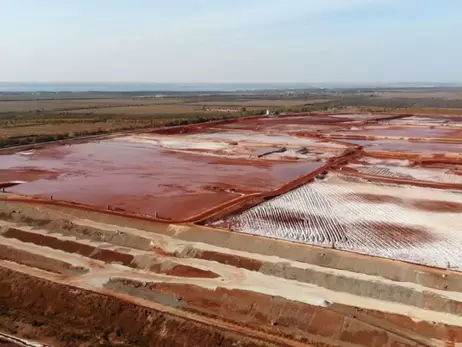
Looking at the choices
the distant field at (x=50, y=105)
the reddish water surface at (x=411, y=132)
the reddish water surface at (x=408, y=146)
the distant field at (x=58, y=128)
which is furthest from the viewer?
the distant field at (x=50, y=105)

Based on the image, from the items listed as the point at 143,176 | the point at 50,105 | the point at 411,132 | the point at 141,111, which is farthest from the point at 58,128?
the point at 50,105

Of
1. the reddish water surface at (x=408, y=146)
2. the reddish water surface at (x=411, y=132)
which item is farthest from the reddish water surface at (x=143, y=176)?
the reddish water surface at (x=411, y=132)

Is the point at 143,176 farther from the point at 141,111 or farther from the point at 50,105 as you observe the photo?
the point at 50,105

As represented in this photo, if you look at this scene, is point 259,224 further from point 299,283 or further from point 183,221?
point 299,283

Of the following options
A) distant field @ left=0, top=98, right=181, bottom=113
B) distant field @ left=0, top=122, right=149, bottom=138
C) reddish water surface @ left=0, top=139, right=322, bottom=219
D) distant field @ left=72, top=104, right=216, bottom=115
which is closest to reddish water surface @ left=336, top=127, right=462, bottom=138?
reddish water surface @ left=0, top=139, right=322, bottom=219

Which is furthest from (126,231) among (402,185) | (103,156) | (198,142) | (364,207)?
(198,142)

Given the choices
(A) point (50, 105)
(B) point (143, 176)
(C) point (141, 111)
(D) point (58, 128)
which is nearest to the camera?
(B) point (143, 176)

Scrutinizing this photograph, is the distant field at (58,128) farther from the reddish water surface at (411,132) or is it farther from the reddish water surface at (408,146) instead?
the reddish water surface at (408,146)

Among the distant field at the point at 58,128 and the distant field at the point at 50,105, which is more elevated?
the distant field at the point at 50,105

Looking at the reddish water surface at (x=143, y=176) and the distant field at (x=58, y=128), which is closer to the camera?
the reddish water surface at (x=143, y=176)
